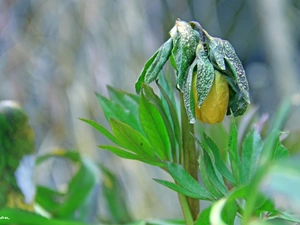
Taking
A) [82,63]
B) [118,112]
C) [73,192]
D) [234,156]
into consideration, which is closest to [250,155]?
[234,156]

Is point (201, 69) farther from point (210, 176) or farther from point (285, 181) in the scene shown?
point (285, 181)

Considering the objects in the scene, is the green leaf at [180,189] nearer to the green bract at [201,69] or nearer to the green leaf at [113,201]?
the green bract at [201,69]

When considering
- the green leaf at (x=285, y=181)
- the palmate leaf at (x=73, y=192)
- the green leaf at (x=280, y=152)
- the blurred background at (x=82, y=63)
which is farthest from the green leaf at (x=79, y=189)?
the blurred background at (x=82, y=63)

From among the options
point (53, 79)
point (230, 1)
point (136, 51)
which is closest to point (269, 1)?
point (230, 1)

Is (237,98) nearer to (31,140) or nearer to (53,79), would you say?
(31,140)

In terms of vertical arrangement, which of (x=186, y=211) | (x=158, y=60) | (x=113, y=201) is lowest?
(x=113, y=201)
